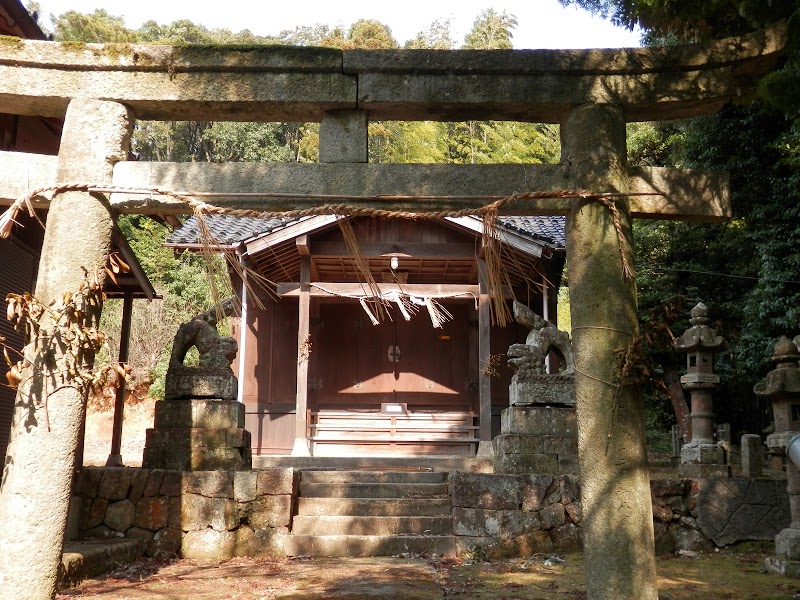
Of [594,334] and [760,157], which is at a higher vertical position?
[760,157]

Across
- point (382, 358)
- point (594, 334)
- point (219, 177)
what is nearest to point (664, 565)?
point (594, 334)

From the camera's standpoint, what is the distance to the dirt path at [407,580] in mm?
5641

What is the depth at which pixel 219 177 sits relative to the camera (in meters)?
4.74

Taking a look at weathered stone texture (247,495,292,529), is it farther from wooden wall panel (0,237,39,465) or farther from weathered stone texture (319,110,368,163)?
weathered stone texture (319,110,368,163)

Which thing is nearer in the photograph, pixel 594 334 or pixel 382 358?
pixel 594 334

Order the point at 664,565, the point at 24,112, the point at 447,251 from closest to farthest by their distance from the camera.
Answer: the point at 24,112, the point at 664,565, the point at 447,251

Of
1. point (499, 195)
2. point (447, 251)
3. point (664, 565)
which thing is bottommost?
point (664, 565)

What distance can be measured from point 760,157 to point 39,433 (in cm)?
1559

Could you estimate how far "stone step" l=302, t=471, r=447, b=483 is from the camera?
30.7 ft

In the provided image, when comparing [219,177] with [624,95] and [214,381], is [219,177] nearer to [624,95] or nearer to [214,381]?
[624,95]

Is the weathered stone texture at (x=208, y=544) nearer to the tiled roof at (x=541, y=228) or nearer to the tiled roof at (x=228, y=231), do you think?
the tiled roof at (x=228, y=231)

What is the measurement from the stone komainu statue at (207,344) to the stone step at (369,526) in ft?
6.51

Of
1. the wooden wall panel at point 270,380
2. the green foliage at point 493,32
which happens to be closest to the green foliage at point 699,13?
the wooden wall panel at point 270,380

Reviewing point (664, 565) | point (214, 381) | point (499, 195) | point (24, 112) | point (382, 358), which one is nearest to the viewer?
point (499, 195)
